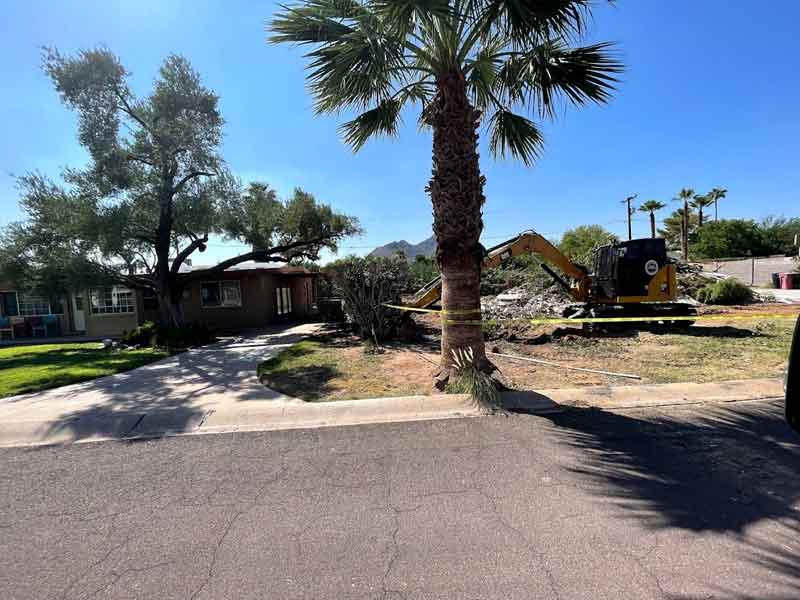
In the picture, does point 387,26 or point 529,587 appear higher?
point 387,26

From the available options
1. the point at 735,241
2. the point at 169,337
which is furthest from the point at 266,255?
the point at 735,241

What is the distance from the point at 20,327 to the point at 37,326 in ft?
2.13

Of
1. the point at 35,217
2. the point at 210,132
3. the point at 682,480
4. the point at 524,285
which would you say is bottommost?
the point at 682,480

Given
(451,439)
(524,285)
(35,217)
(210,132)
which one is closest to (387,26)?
(451,439)

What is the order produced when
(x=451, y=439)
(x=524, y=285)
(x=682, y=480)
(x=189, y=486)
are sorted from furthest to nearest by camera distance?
1. (x=524, y=285)
2. (x=451, y=439)
3. (x=189, y=486)
4. (x=682, y=480)

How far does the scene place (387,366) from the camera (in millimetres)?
8352

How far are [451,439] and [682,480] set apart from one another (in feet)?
6.79

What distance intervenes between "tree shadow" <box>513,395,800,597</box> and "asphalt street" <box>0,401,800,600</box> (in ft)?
0.06

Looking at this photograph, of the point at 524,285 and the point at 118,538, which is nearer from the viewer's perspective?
the point at 118,538

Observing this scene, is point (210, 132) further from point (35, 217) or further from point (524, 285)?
point (524, 285)

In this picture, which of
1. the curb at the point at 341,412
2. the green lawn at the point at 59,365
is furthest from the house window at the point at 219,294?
the curb at the point at 341,412

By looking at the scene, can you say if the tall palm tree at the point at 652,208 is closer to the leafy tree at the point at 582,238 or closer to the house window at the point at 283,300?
the leafy tree at the point at 582,238

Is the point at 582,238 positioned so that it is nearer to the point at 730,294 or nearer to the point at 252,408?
Answer: the point at 730,294

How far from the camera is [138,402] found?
21.0ft
